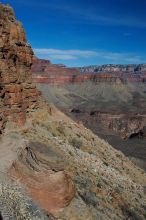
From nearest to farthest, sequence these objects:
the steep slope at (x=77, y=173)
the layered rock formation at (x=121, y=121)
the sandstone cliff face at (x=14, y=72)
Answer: the steep slope at (x=77, y=173)
the sandstone cliff face at (x=14, y=72)
the layered rock formation at (x=121, y=121)

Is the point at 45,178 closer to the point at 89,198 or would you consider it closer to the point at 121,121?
the point at 89,198

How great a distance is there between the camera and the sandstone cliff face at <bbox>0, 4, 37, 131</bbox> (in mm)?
28125

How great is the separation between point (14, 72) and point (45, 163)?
11.6 metres

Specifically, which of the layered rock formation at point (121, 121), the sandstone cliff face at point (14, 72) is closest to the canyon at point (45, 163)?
the sandstone cliff face at point (14, 72)

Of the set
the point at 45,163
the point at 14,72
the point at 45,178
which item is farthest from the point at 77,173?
the point at 14,72

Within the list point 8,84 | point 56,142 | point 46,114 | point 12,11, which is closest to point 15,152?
point 56,142

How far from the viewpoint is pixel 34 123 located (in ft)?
97.7

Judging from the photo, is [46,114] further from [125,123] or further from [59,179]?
[125,123]

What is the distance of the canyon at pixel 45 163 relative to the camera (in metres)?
18.2

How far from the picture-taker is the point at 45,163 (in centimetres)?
1959

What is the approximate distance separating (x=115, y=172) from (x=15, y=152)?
365 inches

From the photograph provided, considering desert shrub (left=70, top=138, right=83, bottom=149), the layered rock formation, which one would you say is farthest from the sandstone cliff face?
the layered rock formation

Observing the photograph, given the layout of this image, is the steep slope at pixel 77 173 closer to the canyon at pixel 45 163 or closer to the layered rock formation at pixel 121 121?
the canyon at pixel 45 163

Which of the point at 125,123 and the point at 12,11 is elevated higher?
the point at 12,11
